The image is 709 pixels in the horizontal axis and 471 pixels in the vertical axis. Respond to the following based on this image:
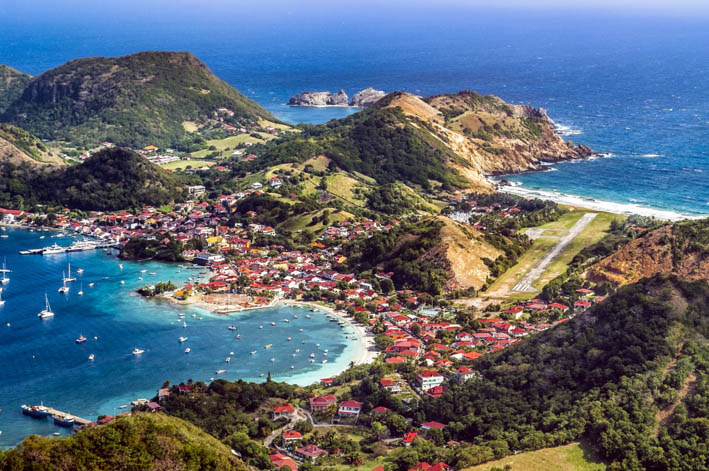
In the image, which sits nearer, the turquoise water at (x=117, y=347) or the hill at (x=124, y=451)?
the hill at (x=124, y=451)

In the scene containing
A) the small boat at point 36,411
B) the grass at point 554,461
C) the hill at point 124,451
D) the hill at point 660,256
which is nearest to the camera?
the hill at point 124,451

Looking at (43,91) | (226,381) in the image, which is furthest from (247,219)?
(43,91)

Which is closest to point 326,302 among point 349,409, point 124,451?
point 349,409

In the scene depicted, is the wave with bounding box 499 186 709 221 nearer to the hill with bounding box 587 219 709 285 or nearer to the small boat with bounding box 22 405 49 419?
the hill with bounding box 587 219 709 285

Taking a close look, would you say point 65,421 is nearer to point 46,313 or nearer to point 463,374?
point 46,313

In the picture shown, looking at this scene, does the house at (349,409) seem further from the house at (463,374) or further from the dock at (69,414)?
the dock at (69,414)

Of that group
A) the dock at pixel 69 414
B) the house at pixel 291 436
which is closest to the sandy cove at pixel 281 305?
the house at pixel 291 436
